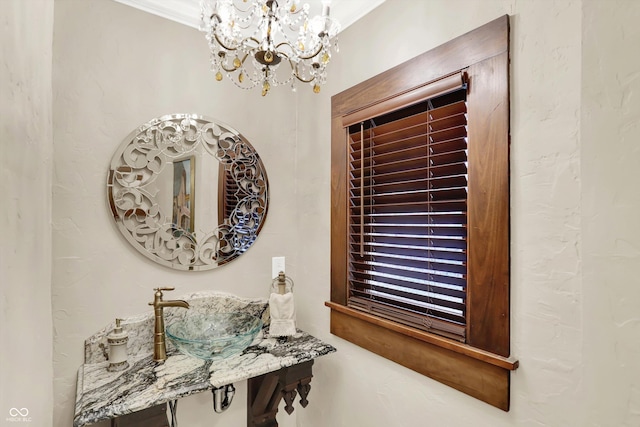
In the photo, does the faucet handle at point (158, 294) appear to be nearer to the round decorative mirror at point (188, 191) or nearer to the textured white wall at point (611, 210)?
the round decorative mirror at point (188, 191)

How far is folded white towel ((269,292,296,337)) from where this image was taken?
1.68 meters

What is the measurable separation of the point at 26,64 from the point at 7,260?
194mm

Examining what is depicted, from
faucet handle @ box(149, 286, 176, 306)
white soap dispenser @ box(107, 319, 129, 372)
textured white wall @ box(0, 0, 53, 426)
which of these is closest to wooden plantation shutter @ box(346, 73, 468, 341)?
faucet handle @ box(149, 286, 176, 306)

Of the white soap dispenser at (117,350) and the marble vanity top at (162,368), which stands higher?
the white soap dispenser at (117,350)

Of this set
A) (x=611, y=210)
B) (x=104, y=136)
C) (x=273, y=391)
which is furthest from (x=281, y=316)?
(x=611, y=210)

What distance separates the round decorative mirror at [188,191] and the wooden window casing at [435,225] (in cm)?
51

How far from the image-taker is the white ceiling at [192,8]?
59.6 inches

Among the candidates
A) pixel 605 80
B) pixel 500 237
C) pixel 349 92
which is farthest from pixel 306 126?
pixel 605 80

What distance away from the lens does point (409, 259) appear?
4.37 feet

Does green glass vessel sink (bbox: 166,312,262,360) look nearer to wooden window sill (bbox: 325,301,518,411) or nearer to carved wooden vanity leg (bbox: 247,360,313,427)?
carved wooden vanity leg (bbox: 247,360,313,427)

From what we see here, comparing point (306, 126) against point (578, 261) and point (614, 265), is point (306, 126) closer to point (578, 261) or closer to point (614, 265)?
point (578, 261)

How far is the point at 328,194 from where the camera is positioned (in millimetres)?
1753

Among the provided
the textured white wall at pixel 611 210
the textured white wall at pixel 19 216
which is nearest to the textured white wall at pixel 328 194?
the textured white wall at pixel 611 210

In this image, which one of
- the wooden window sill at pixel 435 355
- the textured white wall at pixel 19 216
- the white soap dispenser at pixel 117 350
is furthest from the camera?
the white soap dispenser at pixel 117 350
